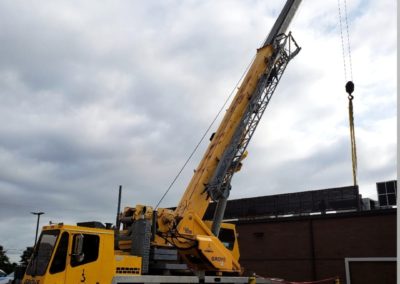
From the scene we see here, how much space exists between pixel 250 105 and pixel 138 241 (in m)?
7.23

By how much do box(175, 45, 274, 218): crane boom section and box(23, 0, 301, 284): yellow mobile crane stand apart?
0.10 ft

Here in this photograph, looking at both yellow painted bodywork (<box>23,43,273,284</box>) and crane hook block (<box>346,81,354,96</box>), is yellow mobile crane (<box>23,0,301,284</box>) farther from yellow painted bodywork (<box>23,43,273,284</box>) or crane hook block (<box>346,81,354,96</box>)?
→ crane hook block (<box>346,81,354,96</box>)

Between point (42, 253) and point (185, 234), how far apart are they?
4667 millimetres

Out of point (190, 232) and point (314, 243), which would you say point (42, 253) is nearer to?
point (190, 232)

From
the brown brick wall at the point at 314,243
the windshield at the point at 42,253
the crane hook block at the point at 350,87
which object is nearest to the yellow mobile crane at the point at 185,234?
the windshield at the point at 42,253

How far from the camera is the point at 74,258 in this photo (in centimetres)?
1058

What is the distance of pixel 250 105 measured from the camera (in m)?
16.8

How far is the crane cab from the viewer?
Result: 10.4 m

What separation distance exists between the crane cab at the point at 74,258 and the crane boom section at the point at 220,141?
3500mm

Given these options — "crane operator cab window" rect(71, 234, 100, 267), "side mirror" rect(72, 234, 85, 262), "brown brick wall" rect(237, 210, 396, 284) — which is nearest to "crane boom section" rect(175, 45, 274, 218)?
"crane operator cab window" rect(71, 234, 100, 267)

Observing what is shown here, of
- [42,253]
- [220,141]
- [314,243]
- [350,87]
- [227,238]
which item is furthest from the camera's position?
[314,243]

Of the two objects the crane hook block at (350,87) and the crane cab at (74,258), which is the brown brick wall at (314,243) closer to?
the crane hook block at (350,87)

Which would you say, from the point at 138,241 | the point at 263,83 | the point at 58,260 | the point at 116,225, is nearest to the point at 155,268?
the point at 138,241

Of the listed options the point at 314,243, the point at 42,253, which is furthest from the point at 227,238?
the point at 314,243
